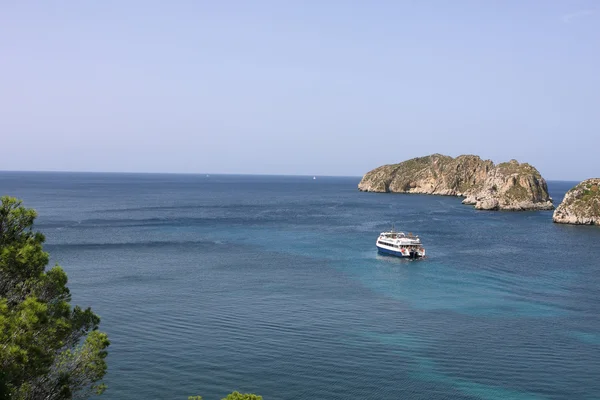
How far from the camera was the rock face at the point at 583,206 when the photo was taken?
505ft

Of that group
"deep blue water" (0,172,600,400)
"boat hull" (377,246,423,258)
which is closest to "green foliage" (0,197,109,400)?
"deep blue water" (0,172,600,400)

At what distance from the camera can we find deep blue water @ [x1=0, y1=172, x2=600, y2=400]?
4303 cm

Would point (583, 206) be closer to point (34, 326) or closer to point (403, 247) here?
point (403, 247)

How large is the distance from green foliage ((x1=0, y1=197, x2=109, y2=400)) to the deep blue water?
1381 cm

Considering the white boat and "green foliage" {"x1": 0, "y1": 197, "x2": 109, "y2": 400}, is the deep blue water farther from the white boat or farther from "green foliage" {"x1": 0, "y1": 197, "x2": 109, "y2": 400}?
"green foliage" {"x1": 0, "y1": 197, "x2": 109, "y2": 400}

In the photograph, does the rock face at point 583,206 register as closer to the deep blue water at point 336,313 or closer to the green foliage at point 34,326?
the deep blue water at point 336,313

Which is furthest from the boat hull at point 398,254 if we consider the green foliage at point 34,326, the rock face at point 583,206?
the green foliage at point 34,326

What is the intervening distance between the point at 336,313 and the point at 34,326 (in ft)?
138

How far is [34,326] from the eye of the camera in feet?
74.8

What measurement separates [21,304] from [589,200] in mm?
167080

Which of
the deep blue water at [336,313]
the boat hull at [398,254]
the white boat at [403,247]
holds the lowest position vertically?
the deep blue water at [336,313]

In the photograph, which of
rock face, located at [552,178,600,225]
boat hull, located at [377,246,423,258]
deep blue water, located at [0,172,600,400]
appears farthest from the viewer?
rock face, located at [552,178,600,225]

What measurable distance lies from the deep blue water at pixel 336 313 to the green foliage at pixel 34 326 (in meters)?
13.8

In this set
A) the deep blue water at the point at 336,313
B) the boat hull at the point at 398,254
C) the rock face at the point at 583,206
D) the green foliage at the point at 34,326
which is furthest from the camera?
the rock face at the point at 583,206
